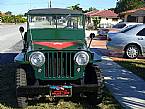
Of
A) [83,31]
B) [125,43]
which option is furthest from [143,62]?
[83,31]

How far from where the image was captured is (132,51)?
14781mm

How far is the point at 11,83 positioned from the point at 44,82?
2.19m

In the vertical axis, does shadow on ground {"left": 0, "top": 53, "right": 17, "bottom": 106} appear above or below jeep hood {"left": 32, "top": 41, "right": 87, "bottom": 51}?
below

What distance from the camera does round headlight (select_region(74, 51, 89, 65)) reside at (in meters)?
6.71

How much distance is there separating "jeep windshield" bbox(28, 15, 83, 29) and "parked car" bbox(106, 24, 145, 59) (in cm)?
655

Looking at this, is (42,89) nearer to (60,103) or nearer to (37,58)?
(37,58)

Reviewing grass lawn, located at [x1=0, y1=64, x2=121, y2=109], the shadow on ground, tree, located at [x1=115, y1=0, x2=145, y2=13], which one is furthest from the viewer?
tree, located at [x1=115, y1=0, x2=145, y2=13]

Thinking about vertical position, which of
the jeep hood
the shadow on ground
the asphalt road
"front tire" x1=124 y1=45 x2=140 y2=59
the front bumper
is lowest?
the asphalt road

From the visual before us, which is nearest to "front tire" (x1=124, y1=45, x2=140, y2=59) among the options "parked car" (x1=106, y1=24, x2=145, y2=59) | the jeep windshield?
"parked car" (x1=106, y1=24, x2=145, y2=59)

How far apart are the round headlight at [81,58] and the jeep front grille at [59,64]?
12 cm

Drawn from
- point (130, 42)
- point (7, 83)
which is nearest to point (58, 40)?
point (7, 83)

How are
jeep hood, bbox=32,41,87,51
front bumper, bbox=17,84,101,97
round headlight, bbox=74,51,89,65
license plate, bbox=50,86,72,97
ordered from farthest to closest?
jeep hood, bbox=32,41,87,51, round headlight, bbox=74,51,89,65, license plate, bbox=50,86,72,97, front bumper, bbox=17,84,101,97

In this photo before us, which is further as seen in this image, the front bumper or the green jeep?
the green jeep

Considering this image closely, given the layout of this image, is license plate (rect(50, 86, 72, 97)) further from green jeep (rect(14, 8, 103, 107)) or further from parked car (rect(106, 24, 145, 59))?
parked car (rect(106, 24, 145, 59))
